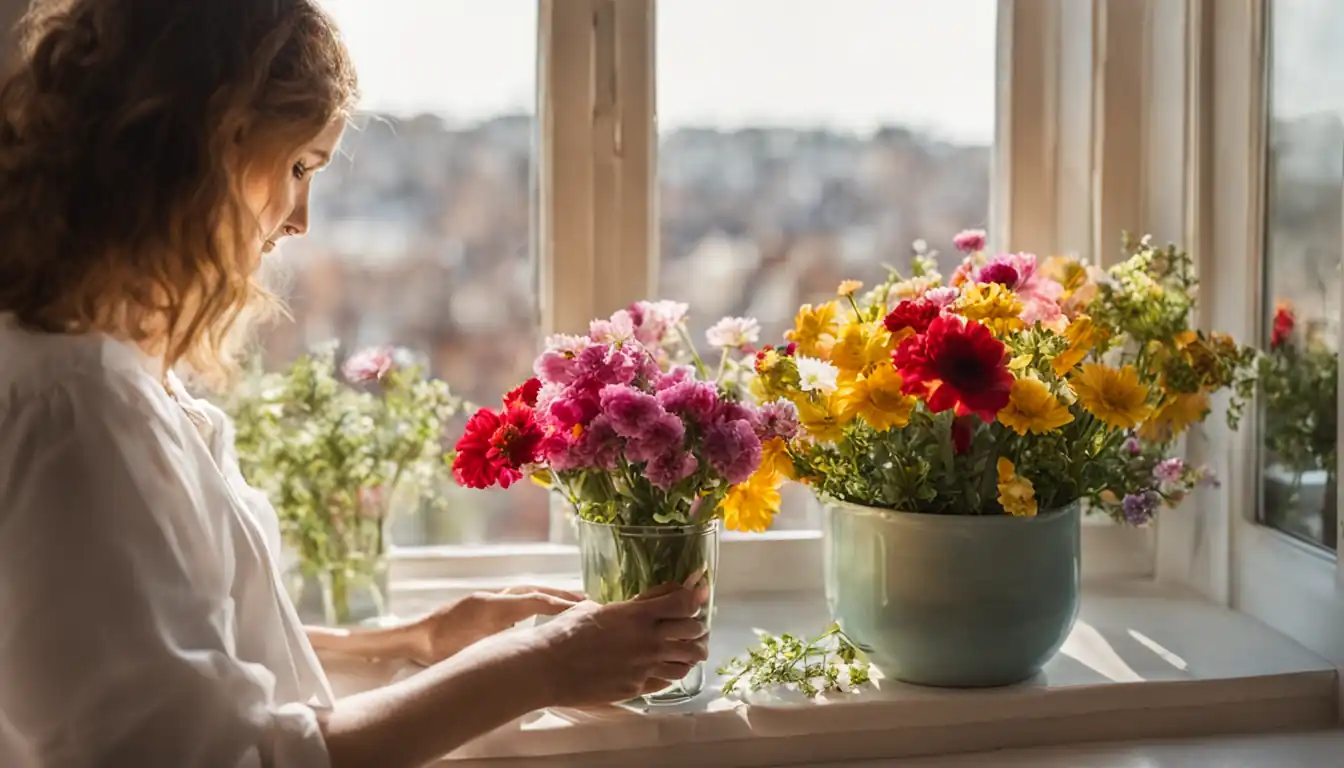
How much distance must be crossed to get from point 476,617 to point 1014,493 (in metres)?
0.49

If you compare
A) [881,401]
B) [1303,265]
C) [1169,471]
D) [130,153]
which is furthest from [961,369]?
[130,153]

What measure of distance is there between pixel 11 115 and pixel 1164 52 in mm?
1194

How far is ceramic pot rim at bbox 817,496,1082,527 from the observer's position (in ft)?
3.83

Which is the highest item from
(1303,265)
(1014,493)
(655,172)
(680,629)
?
(655,172)

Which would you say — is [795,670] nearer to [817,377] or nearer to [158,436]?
[817,377]

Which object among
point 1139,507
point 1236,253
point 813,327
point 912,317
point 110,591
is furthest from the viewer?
point 1236,253

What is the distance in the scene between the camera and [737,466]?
3.43ft

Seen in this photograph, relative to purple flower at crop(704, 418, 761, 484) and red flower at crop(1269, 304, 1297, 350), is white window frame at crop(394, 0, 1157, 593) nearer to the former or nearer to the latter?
red flower at crop(1269, 304, 1297, 350)

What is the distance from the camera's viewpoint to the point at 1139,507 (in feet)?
4.37

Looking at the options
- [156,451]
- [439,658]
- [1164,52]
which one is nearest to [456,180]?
[439,658]

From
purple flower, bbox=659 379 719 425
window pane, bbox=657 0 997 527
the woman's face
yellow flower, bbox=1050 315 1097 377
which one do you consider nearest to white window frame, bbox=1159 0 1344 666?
window pane, bbox=657 0 997 527

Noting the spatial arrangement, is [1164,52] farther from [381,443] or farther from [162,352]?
[162,352]

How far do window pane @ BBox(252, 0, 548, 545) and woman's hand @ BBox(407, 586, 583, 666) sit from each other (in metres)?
0.24

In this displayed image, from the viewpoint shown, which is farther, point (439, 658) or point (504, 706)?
point (439, 658)
